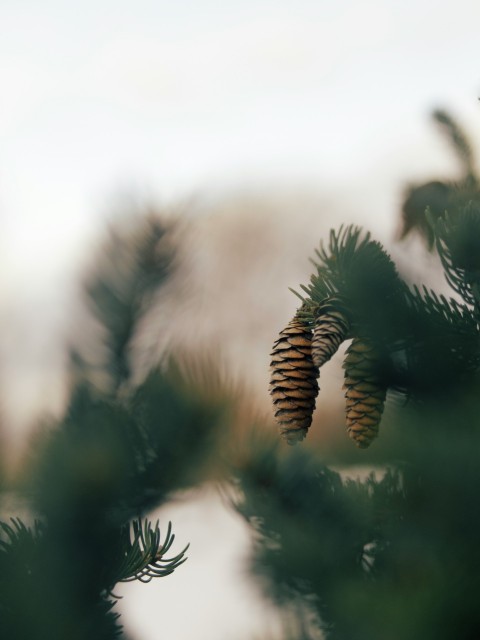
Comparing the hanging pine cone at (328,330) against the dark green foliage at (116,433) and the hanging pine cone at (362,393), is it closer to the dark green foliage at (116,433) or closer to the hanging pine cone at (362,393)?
the hanging pine cone at (362,393)

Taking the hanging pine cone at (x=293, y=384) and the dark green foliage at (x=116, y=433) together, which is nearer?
the hanging pine cone at (x=293, y=384)

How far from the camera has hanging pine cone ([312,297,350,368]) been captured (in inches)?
8.2

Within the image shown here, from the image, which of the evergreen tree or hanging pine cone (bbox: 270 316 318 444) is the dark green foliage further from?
hanging pine cone (bbox: 270 316 318 444)

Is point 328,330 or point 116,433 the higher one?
point 116,433

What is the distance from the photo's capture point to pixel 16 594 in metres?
0.39

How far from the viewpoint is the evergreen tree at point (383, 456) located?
0.76 feet

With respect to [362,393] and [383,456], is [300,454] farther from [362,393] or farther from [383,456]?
[362,393]

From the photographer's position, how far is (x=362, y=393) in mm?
227

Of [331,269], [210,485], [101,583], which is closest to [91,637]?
[101,583]

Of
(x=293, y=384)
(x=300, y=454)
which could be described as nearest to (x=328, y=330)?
(x=293, y=384)

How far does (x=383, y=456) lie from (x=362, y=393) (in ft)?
0.62

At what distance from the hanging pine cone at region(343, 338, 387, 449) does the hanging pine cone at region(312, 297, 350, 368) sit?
0.04ft

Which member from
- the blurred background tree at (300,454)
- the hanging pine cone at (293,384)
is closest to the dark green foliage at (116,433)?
the blurred background tree at (300,454)

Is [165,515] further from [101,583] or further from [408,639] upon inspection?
[408,639]
